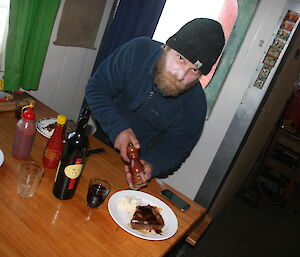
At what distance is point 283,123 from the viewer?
13.6 ft

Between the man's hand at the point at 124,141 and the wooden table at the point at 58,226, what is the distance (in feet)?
0.56

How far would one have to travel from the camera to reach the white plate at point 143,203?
1130 mm

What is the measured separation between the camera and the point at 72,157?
1084 millimetres

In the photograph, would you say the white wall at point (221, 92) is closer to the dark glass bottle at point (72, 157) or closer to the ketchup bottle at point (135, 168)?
the ketchup bottle at point (135, 168)

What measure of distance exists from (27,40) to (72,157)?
1.50 metres

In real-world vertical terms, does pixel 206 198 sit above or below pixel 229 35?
below

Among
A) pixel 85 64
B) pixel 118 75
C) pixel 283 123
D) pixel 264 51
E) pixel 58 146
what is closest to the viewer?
pixel 58 146

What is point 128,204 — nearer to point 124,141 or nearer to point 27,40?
point 124,141

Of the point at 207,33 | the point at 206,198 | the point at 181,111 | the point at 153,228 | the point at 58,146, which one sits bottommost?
the point at 206,198

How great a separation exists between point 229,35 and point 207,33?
2.76 feet

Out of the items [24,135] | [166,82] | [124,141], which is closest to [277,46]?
[166,82]

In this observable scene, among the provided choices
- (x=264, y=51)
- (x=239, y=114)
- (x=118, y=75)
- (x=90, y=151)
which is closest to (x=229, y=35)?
(x=264, y=51)

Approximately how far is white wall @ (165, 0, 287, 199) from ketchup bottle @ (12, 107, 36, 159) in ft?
5.16

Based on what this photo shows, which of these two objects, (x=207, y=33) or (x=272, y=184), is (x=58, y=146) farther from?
(x=272, y=184)
